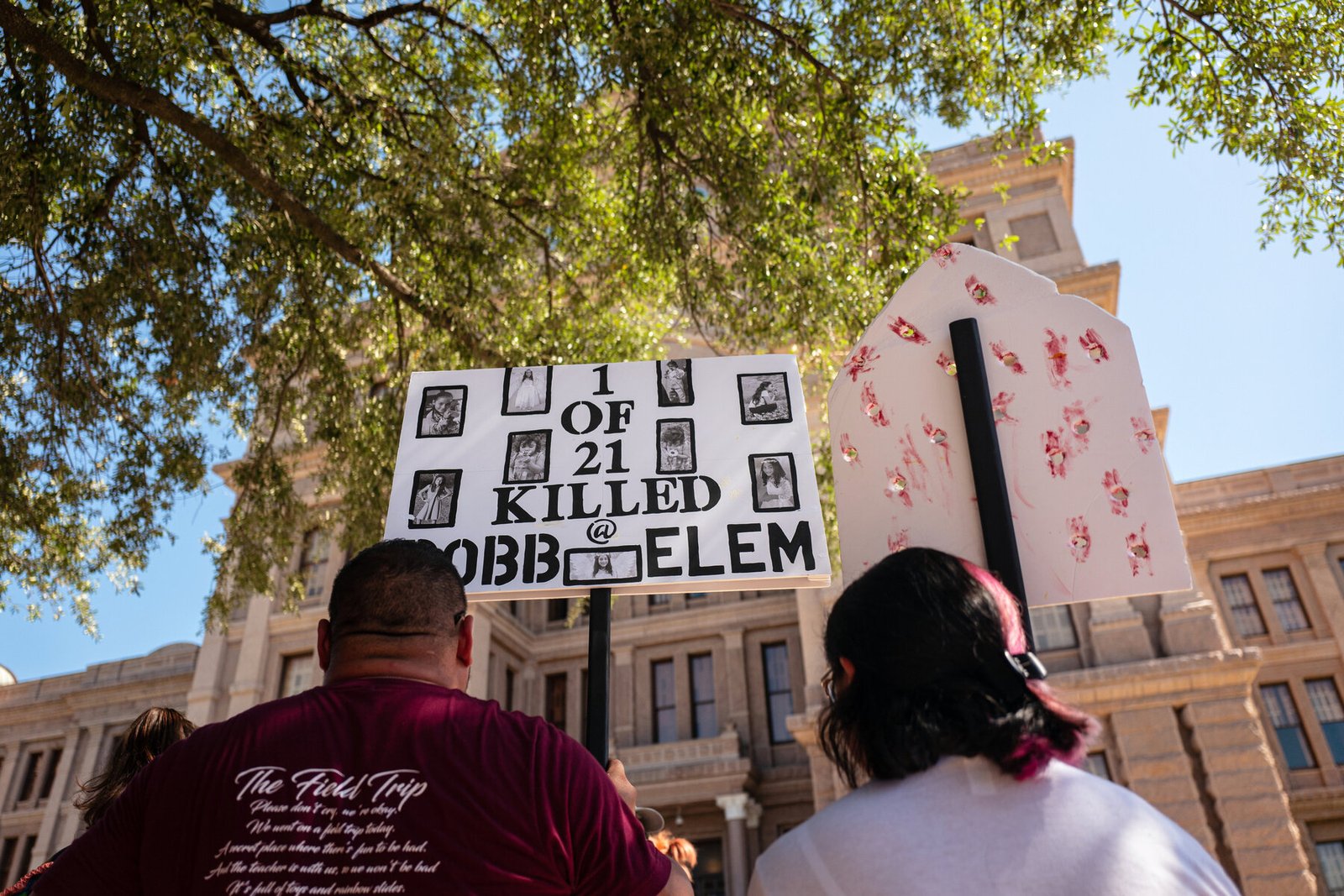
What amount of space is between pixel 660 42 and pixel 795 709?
54.2ft

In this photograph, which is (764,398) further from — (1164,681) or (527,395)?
(1164,681)

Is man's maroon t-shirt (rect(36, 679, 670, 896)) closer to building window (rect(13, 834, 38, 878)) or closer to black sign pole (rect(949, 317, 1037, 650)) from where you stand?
black sign pole (rect(949, 317, 1037, 650))

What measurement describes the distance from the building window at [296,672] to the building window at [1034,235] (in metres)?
18.8

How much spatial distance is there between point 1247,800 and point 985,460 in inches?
628

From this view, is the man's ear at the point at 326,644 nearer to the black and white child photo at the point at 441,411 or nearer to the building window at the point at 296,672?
the black and white child photo at the point at 441,411

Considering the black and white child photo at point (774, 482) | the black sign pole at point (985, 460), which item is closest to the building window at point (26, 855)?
the black and white child photo at point (774, 482)

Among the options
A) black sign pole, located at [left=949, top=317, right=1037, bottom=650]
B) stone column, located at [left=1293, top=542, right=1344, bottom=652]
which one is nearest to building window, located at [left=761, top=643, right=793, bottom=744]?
stone column, located at [left=1293, top=542, right=1344, bottom=652]

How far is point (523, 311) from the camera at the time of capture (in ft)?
31.3

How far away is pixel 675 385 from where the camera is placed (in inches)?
132

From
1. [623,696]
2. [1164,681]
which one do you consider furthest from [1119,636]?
[623,696]

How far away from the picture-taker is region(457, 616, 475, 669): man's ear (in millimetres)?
2221

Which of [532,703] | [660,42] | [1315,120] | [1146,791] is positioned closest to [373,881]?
[660,42]

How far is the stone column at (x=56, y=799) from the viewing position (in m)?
25.2

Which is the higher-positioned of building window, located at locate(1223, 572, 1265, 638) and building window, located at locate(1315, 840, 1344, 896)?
building window, located at locate(1223, 572, 1265, 638)
